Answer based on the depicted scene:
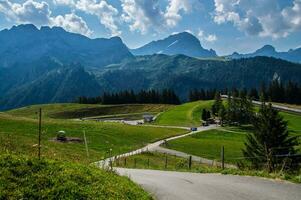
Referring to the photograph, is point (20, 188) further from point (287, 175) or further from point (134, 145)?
point (134, 145)

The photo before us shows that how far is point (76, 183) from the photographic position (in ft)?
42.9

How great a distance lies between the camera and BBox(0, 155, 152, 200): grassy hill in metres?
11.6

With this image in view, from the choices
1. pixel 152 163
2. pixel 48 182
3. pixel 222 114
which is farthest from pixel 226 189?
pixel 222 114

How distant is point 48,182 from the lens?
40.7ft

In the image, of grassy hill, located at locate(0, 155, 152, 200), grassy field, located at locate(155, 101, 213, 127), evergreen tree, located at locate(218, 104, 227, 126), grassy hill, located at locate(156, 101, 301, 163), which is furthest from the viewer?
grassy field, located at locate(155, 101, 213, 127)

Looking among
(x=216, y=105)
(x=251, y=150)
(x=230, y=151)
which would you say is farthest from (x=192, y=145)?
(x=216, y=105)

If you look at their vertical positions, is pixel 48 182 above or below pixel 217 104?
above

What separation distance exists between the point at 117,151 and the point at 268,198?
56.4 m

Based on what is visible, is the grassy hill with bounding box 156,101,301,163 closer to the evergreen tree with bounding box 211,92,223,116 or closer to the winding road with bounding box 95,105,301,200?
the evergreen tree with bounding box 211,92,223,116

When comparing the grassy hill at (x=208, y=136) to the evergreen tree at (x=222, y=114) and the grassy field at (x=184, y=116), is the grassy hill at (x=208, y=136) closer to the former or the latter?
the grassy field at (x=184, y=116)

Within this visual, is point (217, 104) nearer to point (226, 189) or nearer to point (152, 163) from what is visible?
point (152, 163)

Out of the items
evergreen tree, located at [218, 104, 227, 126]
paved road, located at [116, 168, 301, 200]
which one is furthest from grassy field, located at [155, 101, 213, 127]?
paved road, located at [116, 168, 301, 200]

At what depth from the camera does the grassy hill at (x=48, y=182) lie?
11586 mm

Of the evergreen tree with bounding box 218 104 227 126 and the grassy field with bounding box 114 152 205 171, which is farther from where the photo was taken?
the evergreen tree with bounding box 218 104 227 126
